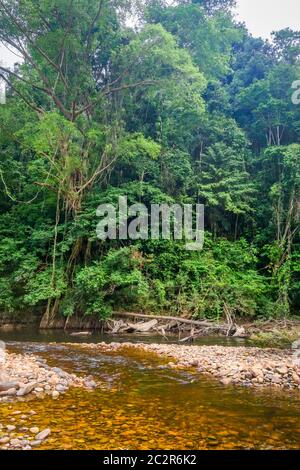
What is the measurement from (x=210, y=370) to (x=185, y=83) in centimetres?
1198

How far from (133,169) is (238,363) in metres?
11.9

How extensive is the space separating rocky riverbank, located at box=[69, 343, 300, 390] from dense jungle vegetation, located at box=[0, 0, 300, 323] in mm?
4389

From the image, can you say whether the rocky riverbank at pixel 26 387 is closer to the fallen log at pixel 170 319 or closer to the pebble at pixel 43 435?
the pebble at pixel 43 435

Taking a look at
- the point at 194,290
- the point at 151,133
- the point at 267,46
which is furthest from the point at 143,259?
the point at 267,46

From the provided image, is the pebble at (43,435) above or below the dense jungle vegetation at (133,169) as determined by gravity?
below

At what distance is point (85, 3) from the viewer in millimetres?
14047

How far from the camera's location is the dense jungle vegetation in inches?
551

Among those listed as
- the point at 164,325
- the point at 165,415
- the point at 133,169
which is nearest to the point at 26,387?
the point at 165,415

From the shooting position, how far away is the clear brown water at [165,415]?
3.71 meters

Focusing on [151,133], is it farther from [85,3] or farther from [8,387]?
[8,387]

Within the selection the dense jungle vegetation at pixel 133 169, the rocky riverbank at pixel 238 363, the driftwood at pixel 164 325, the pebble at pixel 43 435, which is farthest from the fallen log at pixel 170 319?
the pebble at pixel 43 435

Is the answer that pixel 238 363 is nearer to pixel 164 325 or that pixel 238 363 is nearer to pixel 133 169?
pixel 164 325

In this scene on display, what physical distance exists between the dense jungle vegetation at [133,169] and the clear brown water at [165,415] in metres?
7.50

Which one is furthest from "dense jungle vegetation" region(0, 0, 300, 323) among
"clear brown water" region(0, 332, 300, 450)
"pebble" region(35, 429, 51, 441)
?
"pebble" region(35, 429, 51, 441)
